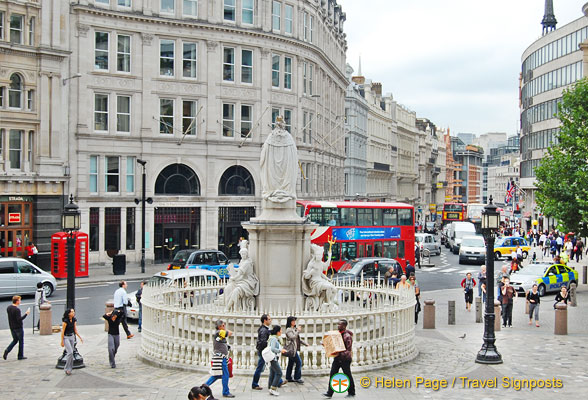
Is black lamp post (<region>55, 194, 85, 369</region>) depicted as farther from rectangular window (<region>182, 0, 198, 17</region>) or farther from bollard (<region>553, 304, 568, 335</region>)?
rectangular window (<region>182, 0, 198, 17</region>)

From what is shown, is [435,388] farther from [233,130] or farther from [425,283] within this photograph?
[233,130]

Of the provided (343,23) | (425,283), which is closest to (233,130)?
(425,283)

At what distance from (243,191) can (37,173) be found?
13390mm

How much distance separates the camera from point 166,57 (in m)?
44.3

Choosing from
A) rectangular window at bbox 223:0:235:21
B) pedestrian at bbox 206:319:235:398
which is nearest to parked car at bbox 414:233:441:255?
rectangular window at bbox 223:0:235:21

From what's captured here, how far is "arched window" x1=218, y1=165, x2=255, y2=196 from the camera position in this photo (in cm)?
4622

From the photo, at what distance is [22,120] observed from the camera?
38.4 m

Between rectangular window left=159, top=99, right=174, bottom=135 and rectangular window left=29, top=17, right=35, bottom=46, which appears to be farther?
rectangular window left=159, top=99, right=174, bottom=135

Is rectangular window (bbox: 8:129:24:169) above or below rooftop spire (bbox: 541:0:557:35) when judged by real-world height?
below

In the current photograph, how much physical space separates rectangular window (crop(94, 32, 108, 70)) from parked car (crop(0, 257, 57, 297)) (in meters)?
17.1

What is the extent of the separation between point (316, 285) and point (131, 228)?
27840 millimetres

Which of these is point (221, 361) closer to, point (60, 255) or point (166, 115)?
point (60, 255)

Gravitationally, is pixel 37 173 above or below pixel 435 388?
above

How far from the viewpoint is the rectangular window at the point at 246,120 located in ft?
153
